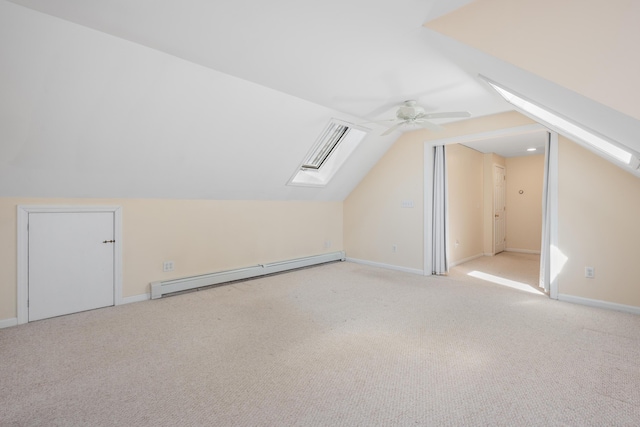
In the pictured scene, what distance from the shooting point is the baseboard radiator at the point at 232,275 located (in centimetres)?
356

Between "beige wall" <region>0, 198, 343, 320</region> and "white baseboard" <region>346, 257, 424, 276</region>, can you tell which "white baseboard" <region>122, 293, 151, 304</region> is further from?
"white baseboard" <region>346, 257, 424, 276</region>

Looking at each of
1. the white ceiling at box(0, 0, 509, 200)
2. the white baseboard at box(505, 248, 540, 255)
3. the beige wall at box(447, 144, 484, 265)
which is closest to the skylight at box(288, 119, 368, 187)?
the white ceiling at box(0, 0, 509, 200)

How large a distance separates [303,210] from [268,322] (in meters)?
2.73

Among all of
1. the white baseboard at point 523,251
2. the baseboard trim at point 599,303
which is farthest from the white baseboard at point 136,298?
the white baseboard at point 523,251

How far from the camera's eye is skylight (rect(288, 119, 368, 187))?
464 centimetres

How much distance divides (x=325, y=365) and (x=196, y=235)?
2.69 m

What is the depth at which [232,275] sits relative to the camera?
4.21m

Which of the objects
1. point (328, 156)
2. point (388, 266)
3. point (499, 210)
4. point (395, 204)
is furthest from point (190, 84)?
point (499, 210)

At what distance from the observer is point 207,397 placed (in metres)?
1.70

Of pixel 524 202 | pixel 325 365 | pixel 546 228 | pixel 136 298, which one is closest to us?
pixel 325 365

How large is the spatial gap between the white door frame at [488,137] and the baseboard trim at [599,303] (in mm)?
100

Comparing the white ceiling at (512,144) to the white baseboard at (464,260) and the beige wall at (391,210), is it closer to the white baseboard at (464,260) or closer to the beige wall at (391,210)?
the beige wall at (391,210)

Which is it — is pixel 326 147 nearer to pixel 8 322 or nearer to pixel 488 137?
pixel 488 137

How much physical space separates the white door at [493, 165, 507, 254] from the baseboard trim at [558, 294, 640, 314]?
324cm
